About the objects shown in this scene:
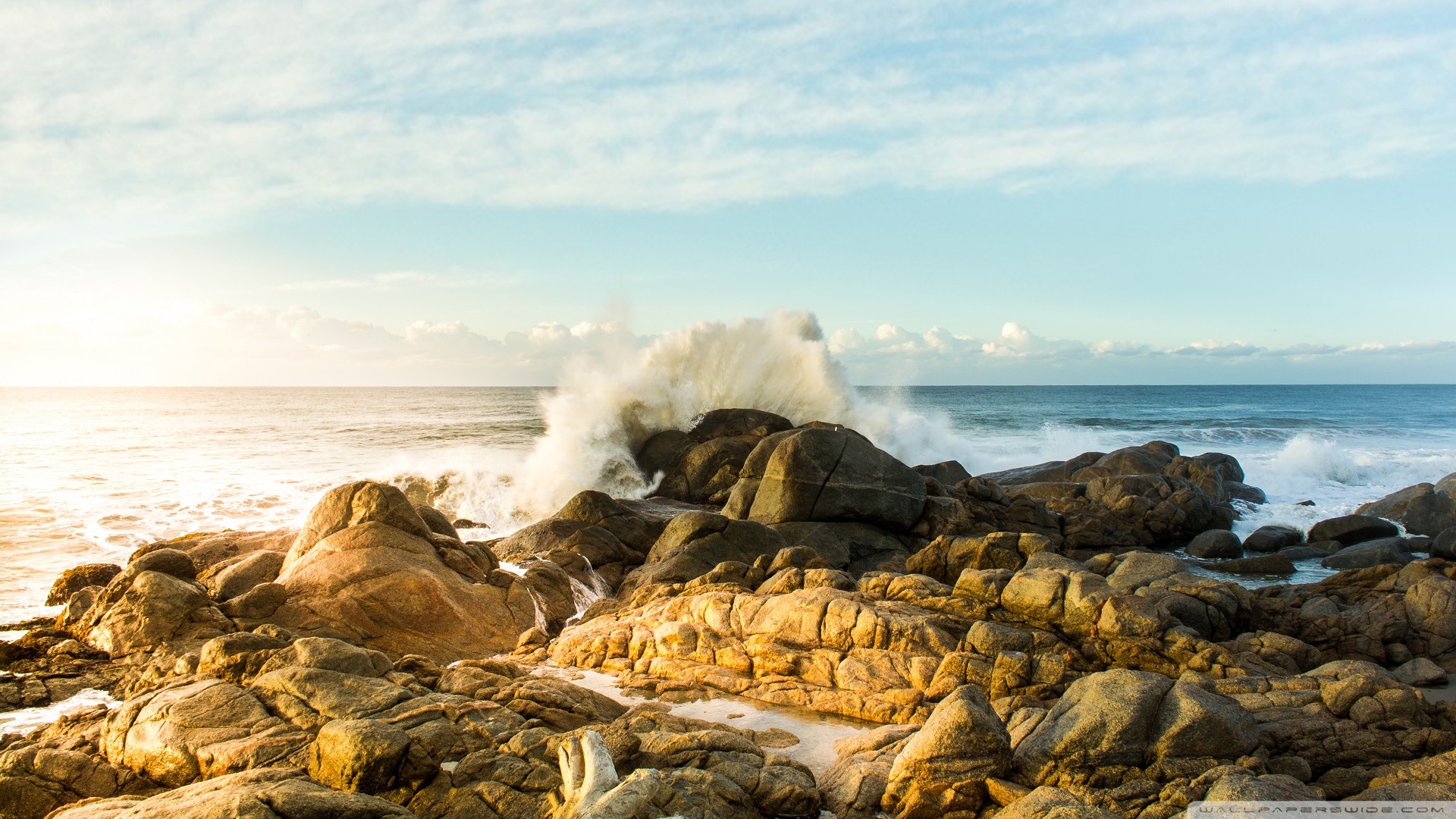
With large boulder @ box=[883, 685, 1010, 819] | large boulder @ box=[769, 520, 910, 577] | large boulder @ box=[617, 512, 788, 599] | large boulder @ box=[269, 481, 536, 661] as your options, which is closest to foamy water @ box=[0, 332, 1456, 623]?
large boulder @ box=[269, 481, 536, 661]

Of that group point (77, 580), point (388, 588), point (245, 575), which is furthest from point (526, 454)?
point (388, 588)

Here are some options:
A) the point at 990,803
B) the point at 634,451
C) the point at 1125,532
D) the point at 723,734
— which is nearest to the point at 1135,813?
the point at 990,803

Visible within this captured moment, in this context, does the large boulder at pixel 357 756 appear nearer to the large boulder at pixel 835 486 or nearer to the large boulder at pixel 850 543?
the large boulder at pixel 850 543

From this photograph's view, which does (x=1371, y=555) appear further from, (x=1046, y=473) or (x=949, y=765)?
(x=949, y=765)

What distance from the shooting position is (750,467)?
1680 centimetres

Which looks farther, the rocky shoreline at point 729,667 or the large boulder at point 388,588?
the large boulder at point 388,588

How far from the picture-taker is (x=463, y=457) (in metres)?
27.9

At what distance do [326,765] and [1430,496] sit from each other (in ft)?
77.3

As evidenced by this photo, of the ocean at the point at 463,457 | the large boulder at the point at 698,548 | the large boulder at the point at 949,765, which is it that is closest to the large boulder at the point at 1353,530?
the ocean at the point at 463,457

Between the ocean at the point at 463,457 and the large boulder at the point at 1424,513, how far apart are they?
7.16ft

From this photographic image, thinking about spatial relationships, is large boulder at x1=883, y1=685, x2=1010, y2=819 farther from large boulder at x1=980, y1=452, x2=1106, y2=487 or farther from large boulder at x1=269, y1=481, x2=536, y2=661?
large boulder at x1=980, y1=452, x2=1106, y2=487

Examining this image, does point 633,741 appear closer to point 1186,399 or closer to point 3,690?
point 3,690

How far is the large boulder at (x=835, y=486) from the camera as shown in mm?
15109

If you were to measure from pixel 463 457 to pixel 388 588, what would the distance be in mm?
18682
